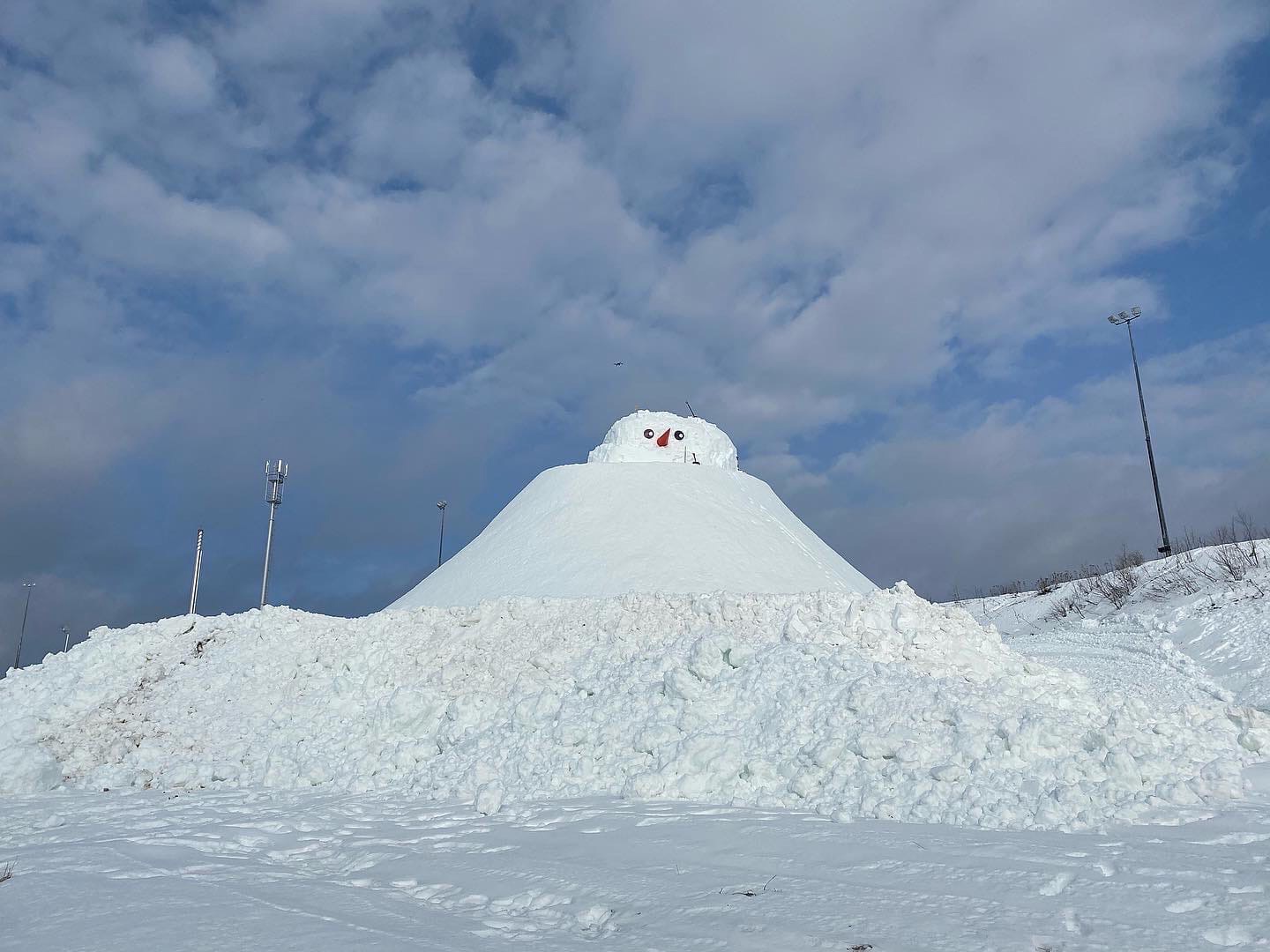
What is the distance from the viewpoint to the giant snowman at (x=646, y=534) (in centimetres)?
1642

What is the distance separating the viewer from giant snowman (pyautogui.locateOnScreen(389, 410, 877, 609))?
1642cm

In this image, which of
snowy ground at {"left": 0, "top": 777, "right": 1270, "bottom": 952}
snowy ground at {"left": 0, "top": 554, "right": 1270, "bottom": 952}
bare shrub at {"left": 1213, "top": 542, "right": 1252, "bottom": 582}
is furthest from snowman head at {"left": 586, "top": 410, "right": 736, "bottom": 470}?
snowy ground at {"left": 0, "top": 777, "right": 1270, "bottom": 952}

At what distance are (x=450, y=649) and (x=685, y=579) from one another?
16.3 feet

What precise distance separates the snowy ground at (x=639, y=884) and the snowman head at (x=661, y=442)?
1519 cm

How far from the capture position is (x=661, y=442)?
22703 mm

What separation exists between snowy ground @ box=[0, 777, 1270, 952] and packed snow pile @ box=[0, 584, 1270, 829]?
2.29ft

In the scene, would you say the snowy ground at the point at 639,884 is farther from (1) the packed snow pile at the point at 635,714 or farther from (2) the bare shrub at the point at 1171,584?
(2) the bare shrub at the point at 1171,584

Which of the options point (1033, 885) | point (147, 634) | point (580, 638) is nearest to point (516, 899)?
point (1033, 885)

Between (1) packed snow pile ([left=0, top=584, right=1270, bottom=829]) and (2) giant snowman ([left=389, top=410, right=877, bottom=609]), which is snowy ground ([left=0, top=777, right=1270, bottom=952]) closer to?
(1) packed snow pile ([left=0, top=584, right=1270, bottom=829])

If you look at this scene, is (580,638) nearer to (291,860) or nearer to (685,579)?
(685,579)

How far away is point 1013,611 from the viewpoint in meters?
28.2

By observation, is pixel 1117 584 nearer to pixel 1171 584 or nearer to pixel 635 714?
pixel 1171 584

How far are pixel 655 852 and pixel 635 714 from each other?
3519 mm

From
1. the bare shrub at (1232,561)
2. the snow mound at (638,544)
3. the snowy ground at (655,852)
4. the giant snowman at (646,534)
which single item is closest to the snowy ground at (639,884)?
the snowy ground at (655,852)
